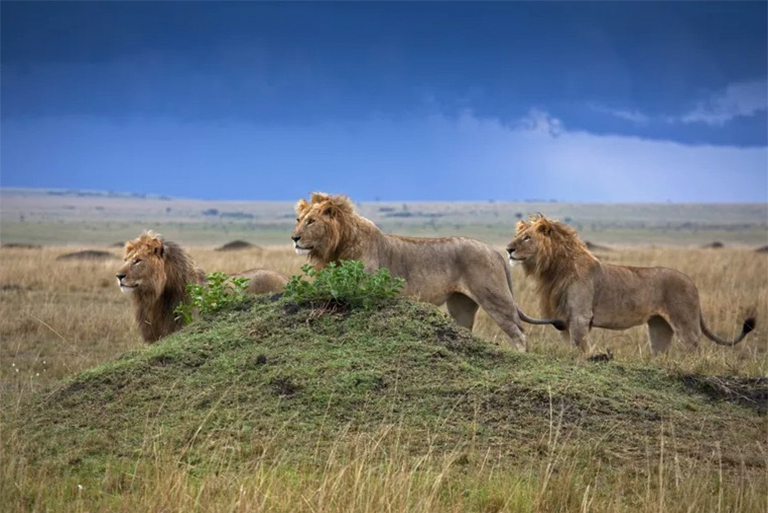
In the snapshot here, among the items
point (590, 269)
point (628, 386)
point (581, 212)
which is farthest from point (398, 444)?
point (581, 212)

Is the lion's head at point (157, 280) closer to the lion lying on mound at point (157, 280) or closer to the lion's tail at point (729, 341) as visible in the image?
the lion lying on mound at point (157, 280)

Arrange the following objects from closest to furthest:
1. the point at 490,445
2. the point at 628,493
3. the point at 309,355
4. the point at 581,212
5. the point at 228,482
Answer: the point at 228,482 → the point at 628,493 → the point at 490,445 → the point at 309,355 → the point at 581,212

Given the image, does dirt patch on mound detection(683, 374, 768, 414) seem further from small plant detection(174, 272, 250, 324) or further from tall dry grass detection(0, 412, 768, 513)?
small plant detection(174, 272, 250, 324)

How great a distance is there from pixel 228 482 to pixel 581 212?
17263cm

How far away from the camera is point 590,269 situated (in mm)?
13969

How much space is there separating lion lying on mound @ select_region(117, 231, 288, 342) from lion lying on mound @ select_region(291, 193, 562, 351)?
1332 millimetres

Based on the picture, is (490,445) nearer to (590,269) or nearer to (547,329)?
(590,269)

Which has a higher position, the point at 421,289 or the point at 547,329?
the point at 421,289

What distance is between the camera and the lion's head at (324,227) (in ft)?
39.1

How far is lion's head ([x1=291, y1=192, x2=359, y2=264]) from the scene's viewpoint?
39.1 ft

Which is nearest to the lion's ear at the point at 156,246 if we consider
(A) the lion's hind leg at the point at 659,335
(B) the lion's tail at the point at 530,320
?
(B) the lion's tail at the point at 530,320

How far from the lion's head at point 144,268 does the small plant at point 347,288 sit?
2.62 m

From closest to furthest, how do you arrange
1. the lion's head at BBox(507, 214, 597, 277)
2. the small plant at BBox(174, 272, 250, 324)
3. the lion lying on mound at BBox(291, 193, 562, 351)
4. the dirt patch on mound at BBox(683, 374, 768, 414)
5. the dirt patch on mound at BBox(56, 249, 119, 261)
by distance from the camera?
the dirt patch on mound at BBox(683, 374, 768, 414) → the small plant at BBox(174, 272, 250, 324) → the lion lying on mound at BBox(291, 193, 562, 351) → the lion's head at BBox(507, 214, 597, 277) → the dirt patch on mound at BBox(56, 249, 119, 261)

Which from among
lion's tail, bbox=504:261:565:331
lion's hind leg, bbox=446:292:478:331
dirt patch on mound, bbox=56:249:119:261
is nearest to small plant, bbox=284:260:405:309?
lion's tail, bbox=504:261:565:331
